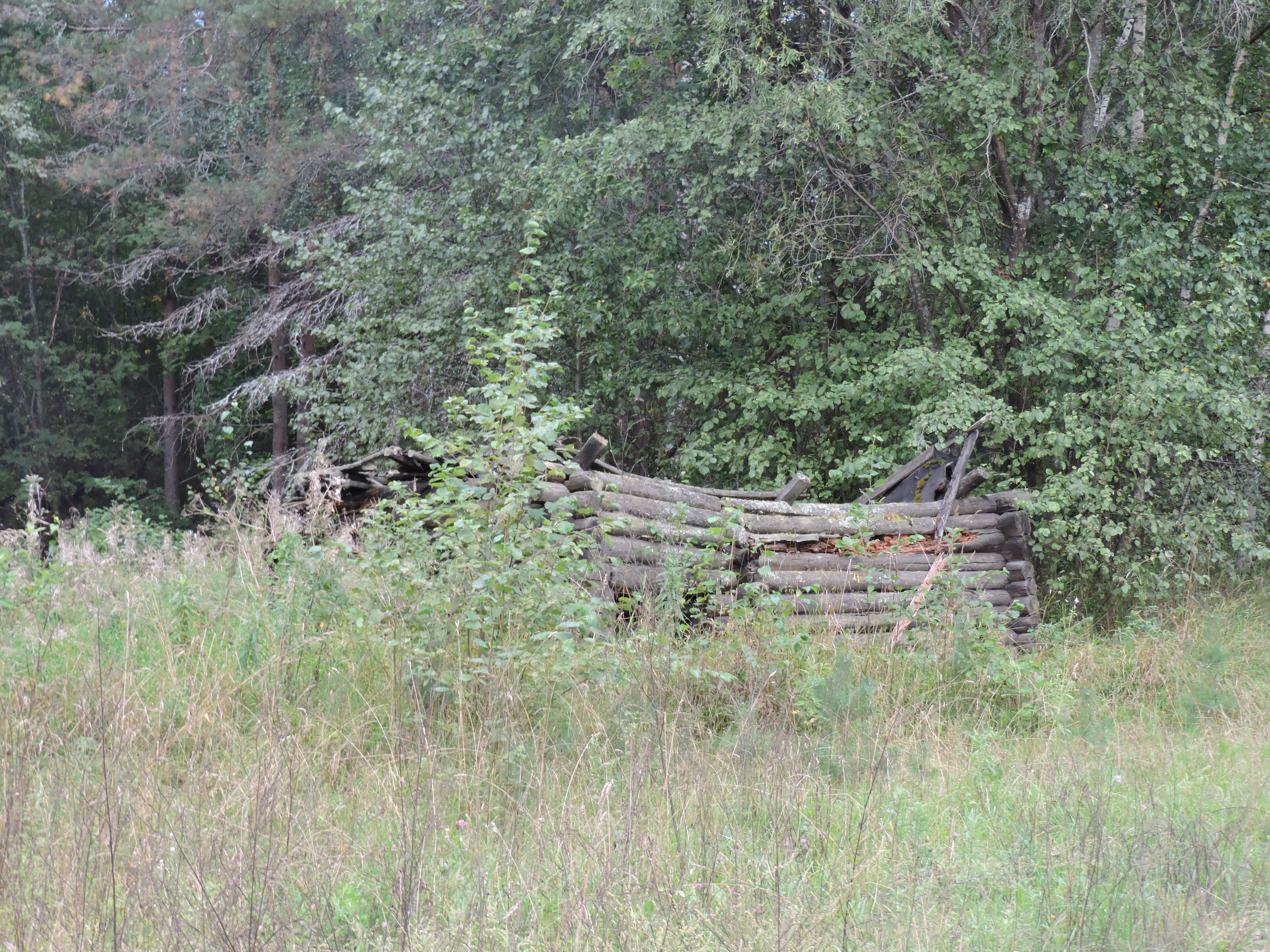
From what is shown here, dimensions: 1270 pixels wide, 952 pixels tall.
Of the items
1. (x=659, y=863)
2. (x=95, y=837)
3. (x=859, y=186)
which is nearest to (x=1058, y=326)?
(x=859, y=186)

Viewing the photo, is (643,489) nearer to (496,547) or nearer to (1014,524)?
(496,547)

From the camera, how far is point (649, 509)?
8.52 m

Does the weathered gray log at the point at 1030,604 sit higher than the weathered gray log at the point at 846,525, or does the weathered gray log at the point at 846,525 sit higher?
the weathered gray log at the point at 846,525

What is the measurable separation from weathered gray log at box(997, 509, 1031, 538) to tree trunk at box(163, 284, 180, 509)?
18.8 meters

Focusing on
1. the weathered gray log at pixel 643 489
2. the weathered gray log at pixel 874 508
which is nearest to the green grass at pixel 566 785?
the weathered gray log at pixel 643 489

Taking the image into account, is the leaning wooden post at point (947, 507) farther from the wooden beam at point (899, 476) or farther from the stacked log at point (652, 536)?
the stacked log at point (652, 536)

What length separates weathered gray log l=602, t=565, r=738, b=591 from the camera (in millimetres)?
6727

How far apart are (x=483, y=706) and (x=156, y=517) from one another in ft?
71.2

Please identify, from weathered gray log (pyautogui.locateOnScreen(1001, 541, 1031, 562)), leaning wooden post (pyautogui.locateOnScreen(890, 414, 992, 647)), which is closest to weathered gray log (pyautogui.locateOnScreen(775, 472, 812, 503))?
leaning wooden post (pyautogui.locateOnScreen(890, 414, 992, 647))

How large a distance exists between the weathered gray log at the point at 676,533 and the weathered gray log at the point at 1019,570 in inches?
122

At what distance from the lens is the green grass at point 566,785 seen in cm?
298

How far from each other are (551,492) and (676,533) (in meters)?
0.98

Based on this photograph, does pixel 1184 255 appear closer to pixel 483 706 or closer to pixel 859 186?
pixel 859 186

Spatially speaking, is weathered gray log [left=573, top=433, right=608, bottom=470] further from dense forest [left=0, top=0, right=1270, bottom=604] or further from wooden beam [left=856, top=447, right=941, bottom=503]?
wooden beam [left=856, top=447, right=941, bottom=503]
